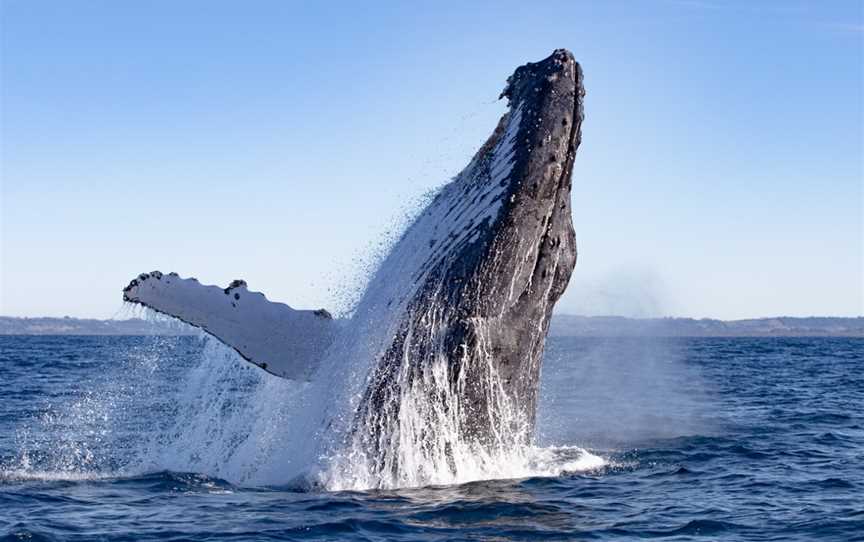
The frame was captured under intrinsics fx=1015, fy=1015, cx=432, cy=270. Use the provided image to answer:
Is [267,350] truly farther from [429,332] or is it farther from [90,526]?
[90,526]

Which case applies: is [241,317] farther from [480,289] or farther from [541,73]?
[541,73]

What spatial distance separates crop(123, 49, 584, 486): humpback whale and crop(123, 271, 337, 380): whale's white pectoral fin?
0.4 inches

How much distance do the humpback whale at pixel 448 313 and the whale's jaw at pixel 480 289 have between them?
12 mm

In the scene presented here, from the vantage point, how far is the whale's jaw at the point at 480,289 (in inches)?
355

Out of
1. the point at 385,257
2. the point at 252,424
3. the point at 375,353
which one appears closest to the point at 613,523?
the point at 375,353

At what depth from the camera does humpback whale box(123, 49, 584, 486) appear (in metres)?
9.04

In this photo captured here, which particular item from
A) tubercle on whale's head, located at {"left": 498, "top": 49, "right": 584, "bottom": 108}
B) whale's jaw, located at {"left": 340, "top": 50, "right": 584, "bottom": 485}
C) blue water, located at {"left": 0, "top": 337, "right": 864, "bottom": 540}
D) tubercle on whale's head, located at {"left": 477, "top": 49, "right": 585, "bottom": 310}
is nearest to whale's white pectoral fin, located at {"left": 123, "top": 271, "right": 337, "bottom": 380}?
whale's jaw, located at {"left": 340, "top": 50, "right": 584, "bottom": 485}

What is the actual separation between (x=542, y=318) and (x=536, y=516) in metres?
2.02

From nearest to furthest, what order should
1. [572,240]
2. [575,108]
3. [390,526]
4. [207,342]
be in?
[390,526] < [575,108] < [572,240] < [207,342]

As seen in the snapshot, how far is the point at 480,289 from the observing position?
912 centimetres

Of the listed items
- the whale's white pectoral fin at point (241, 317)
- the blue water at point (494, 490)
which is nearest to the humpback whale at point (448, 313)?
the whale's white pectoral fin at point (241, 317)

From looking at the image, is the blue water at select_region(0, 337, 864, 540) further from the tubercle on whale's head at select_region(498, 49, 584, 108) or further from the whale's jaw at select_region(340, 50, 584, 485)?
the tubercle on whale's head at select_region(498, 49, 584, 108)

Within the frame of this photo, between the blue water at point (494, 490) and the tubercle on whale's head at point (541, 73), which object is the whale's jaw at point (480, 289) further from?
the blue water at point (494, 490)

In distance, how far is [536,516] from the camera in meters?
8.45
